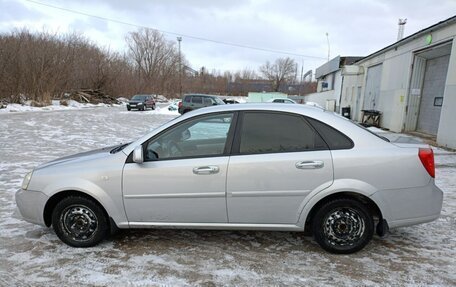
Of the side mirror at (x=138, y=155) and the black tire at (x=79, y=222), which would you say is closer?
the side mirror at (x=138, y=155)

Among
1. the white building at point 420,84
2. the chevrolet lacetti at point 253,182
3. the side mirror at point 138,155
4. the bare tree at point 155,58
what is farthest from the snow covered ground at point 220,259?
the bare tree at point 155,58

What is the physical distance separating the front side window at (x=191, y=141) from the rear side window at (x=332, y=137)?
0.93m

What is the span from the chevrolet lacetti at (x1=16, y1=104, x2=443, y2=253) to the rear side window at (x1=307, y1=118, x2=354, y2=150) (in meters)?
0.01

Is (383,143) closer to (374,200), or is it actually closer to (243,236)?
(374,200)

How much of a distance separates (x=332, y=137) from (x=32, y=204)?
3.34m

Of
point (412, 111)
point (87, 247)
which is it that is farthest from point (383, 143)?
point (412, 111)

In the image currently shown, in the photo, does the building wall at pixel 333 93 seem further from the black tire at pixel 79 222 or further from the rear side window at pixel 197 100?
the black tire at pixel 79 222

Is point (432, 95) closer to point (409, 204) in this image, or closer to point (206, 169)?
point (409, 204)

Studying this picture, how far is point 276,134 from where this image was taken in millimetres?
3291

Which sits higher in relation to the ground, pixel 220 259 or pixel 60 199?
pixel 60 199

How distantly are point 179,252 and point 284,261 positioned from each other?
112 centimetres

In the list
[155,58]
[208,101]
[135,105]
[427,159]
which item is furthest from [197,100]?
[155,58]

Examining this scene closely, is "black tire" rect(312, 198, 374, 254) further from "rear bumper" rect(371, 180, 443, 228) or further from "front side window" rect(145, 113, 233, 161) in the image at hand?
"front side window" rect(145, 113, 233, 161)

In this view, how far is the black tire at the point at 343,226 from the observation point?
3.20m
